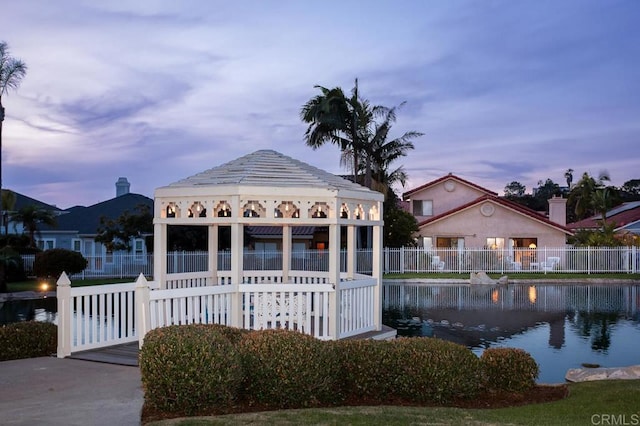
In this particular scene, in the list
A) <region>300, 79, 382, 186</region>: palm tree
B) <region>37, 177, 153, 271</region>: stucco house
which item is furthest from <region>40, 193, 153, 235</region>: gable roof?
<region>300, 79, 382, 186</region>: palm tree

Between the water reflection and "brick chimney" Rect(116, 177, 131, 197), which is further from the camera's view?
"brick chimney" Rect(116, 177, 131, 197)

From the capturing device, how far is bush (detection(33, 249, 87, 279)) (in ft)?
99.0

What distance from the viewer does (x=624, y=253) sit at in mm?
36094

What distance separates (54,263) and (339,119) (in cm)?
1689

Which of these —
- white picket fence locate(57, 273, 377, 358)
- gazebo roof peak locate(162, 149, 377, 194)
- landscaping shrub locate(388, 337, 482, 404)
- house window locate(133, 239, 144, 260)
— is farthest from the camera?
house window locate(133, 239, 144, 260)

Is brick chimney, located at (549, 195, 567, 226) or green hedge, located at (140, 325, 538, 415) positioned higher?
brick chimney, located at (549, 195, 567, 226)

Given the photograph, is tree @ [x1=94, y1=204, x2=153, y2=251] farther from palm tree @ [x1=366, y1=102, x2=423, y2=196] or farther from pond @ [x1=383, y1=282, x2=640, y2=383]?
pond @ [x1=383, y1=282, x2=640, y2=383]

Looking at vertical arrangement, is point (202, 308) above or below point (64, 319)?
above

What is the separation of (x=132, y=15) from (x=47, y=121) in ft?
34.4

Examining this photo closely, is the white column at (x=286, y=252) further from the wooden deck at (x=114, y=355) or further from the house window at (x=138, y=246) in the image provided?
the house window at (x=138, y=246)

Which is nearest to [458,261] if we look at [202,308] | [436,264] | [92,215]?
[436,264]

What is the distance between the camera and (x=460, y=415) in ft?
22.0

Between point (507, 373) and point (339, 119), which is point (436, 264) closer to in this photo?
point (339, 119)

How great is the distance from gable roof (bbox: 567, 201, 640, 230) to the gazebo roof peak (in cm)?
3564
